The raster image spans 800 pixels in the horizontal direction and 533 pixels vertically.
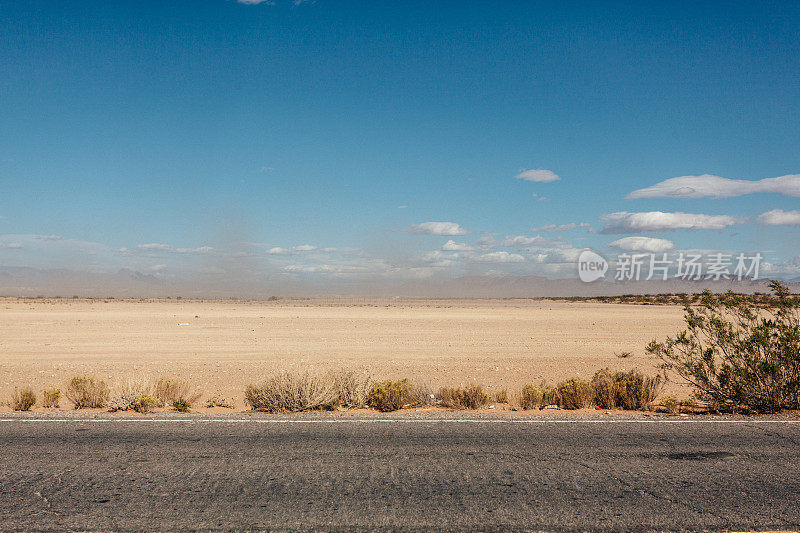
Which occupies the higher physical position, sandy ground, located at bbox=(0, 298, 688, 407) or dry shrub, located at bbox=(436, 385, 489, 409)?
dry shrub, located at bbox=(436, 385, 489, 409)

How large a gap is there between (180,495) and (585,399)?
7950mm

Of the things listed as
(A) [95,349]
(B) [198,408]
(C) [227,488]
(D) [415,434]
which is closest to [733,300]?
(D) [415,434]

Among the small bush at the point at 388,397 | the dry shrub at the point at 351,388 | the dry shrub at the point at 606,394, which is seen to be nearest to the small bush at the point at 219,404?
the dry shrub at the point at 351,388

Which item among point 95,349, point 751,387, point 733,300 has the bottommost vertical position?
point 95,349

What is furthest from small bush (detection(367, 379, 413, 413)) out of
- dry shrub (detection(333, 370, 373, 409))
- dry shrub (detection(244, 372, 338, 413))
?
dry shrub (detection(244, 372, 338, 413))

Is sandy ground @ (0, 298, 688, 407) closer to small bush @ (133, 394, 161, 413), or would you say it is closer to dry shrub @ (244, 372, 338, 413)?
dry shrub @ (244, 372, 338, 413)

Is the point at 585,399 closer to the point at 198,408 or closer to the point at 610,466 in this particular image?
the point at 610,466

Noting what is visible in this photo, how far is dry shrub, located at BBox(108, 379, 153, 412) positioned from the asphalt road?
5.54 feet

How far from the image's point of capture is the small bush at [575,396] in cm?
1079

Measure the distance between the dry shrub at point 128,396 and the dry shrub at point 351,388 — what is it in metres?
3.41

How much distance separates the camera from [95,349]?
78.4 feet

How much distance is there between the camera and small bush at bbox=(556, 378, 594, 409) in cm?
1079

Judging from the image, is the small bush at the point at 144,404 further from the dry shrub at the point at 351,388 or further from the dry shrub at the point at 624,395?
the dry shrub at the point at 624,395

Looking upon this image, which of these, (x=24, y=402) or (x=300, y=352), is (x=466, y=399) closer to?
(x=24, y=402)
